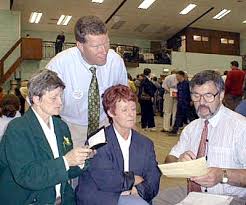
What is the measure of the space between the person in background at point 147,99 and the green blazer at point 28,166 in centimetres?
754

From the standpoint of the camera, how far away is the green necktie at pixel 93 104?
2755 mm

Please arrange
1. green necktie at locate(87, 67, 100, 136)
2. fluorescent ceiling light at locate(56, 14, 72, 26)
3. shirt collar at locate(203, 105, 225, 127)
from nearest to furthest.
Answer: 1. shirt collar at locate(203, 105, 225, 127)
2. green necktie at locate(87, 67, 100, 136)
3. fluorescent ceiling light at locate(56, 14, 72, 26)

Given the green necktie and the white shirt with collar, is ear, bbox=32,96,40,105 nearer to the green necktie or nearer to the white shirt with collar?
the white shirt with collar

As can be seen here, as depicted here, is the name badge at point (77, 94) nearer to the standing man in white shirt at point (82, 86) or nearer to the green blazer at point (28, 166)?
the standing man in white shirt at point (82, 86)

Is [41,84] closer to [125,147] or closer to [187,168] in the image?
[125,147]

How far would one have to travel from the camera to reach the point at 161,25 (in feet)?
68.7

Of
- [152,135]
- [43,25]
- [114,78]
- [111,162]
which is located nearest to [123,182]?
[111,162]

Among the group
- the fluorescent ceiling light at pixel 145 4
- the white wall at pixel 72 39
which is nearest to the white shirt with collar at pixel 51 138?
the fluorescent ceiling light at pixel 145 4

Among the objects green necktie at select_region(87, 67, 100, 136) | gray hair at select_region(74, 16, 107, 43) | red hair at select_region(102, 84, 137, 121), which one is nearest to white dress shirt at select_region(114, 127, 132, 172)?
red hair at select_region(102, 84, 137, 121)

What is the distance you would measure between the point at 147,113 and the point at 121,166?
25.4ft

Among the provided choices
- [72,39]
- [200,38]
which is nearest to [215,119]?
[72,39]

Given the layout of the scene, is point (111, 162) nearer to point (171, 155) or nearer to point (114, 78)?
point (171, 155)

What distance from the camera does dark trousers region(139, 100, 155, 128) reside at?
9953 mm

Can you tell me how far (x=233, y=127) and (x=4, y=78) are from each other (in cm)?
1335
